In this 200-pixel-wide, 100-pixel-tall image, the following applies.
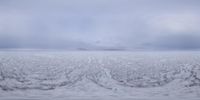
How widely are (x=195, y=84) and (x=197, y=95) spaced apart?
1291 millimetres

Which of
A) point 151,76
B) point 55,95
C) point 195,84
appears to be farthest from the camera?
point 151,76

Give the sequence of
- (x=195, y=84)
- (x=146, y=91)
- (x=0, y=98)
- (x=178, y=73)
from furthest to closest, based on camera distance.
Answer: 1. (x=178, y=73)
2. (x=195, y=84)
3. (x=146, y=91)
4. (x=0, y=98)

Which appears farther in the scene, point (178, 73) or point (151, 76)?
point (178, 73)

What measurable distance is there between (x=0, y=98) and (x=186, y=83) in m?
5.19

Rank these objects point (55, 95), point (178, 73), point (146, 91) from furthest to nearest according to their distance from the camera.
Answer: point (178, 73) < point (146, 91) < point (55, 95)

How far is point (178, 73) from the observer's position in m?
9.81

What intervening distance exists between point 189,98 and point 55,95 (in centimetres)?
322

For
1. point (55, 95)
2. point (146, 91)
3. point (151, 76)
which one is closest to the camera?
point (55, 95)

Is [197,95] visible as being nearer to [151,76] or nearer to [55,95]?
[151,76]

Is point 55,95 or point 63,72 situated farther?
point 63,72

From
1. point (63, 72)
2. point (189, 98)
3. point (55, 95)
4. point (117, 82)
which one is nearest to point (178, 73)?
point (117, 82)

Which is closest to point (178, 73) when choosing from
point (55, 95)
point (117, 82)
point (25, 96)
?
point (117, 82)

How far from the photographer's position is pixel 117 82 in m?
8.49

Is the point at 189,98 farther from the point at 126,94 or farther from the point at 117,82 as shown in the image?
the point at 117,82
